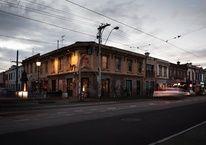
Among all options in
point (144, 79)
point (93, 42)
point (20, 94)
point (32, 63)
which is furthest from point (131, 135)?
point (32, 63)

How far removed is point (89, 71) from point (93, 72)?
0.56m

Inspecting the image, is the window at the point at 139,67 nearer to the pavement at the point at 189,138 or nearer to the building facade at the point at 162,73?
the building facade at the point at 162,73

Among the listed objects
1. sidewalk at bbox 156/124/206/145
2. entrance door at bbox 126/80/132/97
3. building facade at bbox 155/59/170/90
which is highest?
building facade at bbox 155/59/170/90

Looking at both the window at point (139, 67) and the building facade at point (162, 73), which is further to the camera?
the building facade at point (162, 73)

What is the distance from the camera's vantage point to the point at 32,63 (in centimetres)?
5912

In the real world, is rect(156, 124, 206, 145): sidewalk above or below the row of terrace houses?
below

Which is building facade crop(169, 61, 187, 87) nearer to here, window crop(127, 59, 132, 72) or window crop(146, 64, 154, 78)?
window crop(146, 64, 154, 78)

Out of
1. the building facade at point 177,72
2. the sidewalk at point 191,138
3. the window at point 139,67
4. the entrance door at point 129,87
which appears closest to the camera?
the sidewalk at point 191,138

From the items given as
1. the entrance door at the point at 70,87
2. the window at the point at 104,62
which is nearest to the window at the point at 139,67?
the window at the point at 104,62

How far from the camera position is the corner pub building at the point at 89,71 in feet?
135

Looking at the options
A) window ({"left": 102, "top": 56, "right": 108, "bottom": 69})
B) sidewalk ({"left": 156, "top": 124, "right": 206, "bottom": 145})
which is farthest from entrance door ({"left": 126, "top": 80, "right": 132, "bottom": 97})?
sidewalk ({"left": 156, "top": 124, "right": 206, "bottom": 145})

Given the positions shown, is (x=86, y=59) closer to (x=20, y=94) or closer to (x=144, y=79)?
(x=20, y=94)

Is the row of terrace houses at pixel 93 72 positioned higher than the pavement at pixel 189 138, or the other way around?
the row of terrace houses at pixel 93 72

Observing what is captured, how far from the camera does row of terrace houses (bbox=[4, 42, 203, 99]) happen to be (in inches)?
1622
